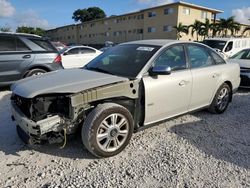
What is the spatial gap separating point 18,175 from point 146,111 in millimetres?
1867

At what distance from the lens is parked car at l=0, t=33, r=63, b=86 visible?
257 inches

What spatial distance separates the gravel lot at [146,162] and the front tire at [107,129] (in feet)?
0.51

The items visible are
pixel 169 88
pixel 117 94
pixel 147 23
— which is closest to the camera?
pixel 117 94

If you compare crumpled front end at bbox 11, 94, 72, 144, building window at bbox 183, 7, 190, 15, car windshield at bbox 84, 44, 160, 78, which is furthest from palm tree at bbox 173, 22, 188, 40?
crumpled front end at bbox 11, 94, 72, 144

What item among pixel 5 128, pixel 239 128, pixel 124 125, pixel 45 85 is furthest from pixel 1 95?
pixel 239 128

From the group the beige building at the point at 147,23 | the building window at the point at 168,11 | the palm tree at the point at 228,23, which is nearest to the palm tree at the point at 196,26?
the beige building at the point at 147,23

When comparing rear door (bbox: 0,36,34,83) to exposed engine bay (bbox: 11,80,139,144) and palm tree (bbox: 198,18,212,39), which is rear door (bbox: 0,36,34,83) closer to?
exposed engine bay (bbox: 11,80,139,144)

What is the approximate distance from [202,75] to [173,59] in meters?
0.70

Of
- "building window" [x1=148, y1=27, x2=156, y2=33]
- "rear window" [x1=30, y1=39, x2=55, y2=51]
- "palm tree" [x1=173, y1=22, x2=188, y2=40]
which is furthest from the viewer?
"building window" [x1=148, y1=27, x2=156, y2=33]

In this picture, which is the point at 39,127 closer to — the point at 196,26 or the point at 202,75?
the point at 202,75

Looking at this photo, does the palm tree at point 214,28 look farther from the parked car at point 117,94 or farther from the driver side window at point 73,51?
the parked car at point 117,94

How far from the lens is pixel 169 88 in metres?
3.88

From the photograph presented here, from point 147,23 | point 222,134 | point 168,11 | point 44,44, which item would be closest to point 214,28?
point 168,11

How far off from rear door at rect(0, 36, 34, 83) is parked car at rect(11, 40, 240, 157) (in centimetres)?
310
